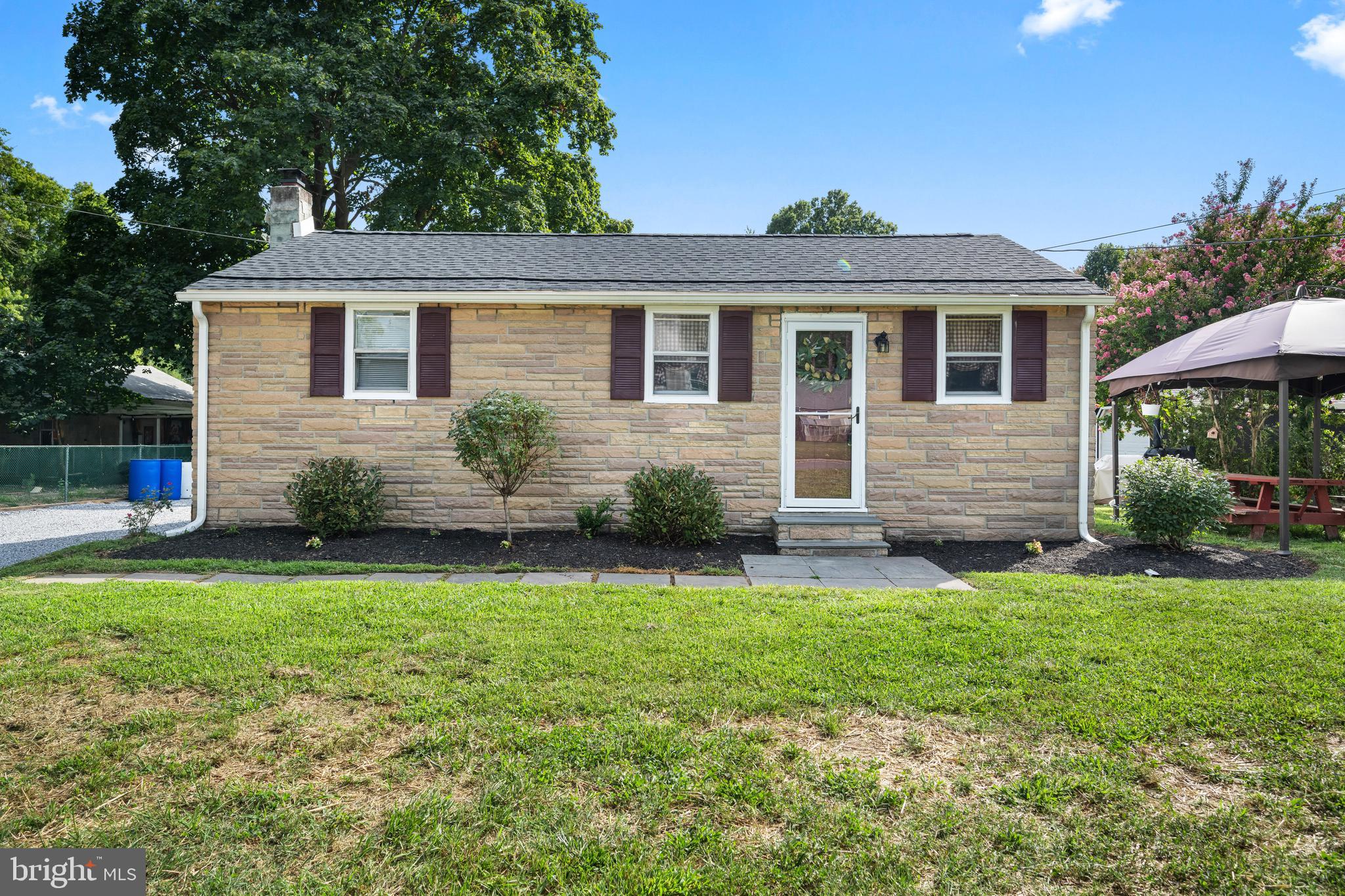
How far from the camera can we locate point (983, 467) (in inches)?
328

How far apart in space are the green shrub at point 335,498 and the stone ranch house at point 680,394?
1.55 feet

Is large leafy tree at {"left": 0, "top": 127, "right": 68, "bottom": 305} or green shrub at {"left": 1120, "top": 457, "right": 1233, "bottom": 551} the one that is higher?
large leafy tree at {"left": 0, "top": 127, "right": 68, "bottom": 305}

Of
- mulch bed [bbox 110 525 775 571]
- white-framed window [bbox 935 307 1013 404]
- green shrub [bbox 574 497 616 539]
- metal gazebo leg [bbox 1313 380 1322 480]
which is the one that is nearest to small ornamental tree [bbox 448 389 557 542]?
mulch bed [bbox 110 525 775 571]

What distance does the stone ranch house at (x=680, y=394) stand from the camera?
830cm

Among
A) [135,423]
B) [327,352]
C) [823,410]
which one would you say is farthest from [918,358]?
[135,423]

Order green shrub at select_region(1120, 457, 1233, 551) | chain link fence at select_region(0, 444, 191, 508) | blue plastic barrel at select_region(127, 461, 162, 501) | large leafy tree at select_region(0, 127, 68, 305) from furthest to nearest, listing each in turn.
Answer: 1. large leafy tree at select_region(0, 127, 68, 305)
2. blue plastic barrel at select_region(127, 461, 162, 501)
3. chain link fence at select_region(0, 444, 191, 508)
4. green shrub at select_region(1120, 457, 1233, 551)

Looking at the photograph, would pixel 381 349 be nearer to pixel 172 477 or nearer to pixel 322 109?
pixel 322 109

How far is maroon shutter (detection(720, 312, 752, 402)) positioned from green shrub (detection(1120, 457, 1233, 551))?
4458mm

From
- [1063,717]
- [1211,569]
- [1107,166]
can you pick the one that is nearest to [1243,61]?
[1107,166]

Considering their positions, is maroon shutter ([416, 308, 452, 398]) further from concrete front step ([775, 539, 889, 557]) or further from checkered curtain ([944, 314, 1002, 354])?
checkered curtain ([944, 314, 1002, 354])

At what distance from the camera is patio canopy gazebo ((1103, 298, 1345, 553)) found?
752 cm

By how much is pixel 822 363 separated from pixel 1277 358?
496 cm

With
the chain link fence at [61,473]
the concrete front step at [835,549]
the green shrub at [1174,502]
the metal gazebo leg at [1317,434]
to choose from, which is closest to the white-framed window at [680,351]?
the concrete front step at [835,549]

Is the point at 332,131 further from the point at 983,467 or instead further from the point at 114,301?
the point at 983,467
